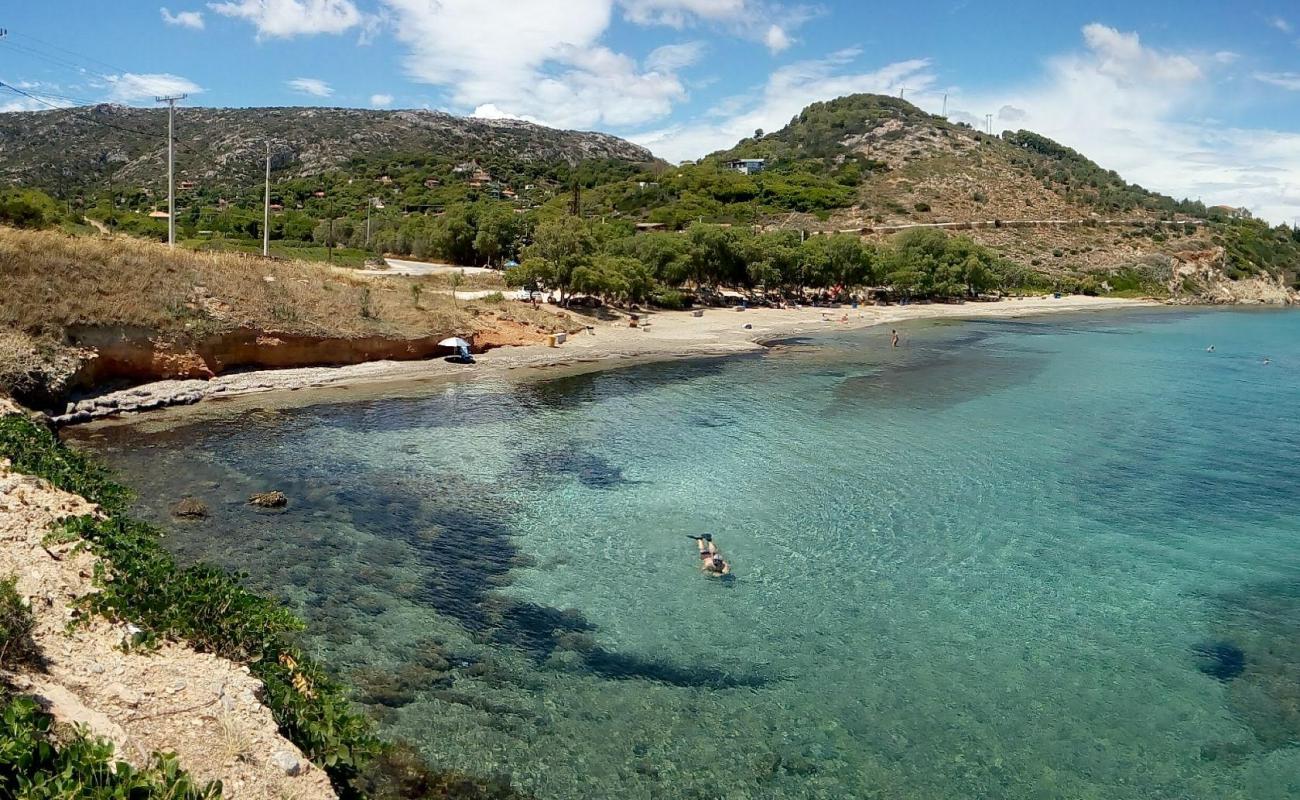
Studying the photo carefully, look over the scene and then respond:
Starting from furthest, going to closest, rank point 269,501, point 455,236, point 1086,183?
point 1086,183
point 455,236
point 269,501

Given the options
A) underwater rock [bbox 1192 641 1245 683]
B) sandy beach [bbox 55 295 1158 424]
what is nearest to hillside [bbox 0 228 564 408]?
sandy beach [bbox 55 295 1158 424]

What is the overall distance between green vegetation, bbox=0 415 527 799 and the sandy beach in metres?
18.2

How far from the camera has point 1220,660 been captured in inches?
606

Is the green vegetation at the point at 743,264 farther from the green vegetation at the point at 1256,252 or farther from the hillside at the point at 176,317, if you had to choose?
the green vegetation at the point at 1256,252

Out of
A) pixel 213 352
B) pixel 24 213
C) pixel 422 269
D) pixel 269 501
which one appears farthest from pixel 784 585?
pixel 422 269

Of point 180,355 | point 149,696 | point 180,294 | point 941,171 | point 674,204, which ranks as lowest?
point 149,696

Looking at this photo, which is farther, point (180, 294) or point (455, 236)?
point (455, 236)

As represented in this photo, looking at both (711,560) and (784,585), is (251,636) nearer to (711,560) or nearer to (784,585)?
(711,560)

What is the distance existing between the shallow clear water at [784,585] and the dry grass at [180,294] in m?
6.78

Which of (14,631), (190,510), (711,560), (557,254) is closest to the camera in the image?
(14,631)

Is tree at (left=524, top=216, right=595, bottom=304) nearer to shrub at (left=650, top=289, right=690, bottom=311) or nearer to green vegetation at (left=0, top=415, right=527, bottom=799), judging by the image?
shrub at (left=650, top=289, right=690, bottom=311)

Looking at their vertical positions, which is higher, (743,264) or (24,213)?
(743,264)

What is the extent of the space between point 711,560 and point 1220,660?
1000 centimetres

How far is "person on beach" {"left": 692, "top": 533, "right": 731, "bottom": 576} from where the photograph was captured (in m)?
18.6
